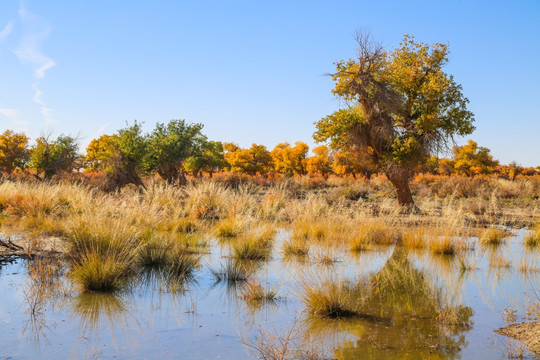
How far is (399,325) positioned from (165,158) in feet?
77.0

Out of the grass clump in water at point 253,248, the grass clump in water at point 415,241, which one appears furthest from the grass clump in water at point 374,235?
the grass clump in water at point 253,248

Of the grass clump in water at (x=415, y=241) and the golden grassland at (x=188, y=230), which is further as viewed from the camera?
the grass clump in water at (x=415, y=241)

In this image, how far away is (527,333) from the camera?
6008 mm

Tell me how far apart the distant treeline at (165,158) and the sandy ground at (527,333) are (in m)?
14.2

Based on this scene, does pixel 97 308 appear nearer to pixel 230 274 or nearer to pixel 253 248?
pixel 230 274

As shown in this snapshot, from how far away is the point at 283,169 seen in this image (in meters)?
64.2

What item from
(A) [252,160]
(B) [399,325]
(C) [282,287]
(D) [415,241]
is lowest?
(B) [399,325]

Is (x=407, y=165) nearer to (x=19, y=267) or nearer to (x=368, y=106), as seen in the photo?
(x=368, y=106)

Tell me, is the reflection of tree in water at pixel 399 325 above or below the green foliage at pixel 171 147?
below

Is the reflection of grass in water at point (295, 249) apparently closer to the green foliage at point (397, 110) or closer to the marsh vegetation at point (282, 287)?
the marsh vegetation at point (282, 287)

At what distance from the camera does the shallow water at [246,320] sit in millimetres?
5492

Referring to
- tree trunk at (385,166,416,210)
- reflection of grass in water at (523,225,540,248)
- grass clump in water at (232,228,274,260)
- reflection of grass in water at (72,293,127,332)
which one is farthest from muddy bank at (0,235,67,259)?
tree trunk at (385,166,416,210)

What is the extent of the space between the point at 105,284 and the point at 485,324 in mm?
5356

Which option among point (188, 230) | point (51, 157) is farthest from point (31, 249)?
point (51, 157)
